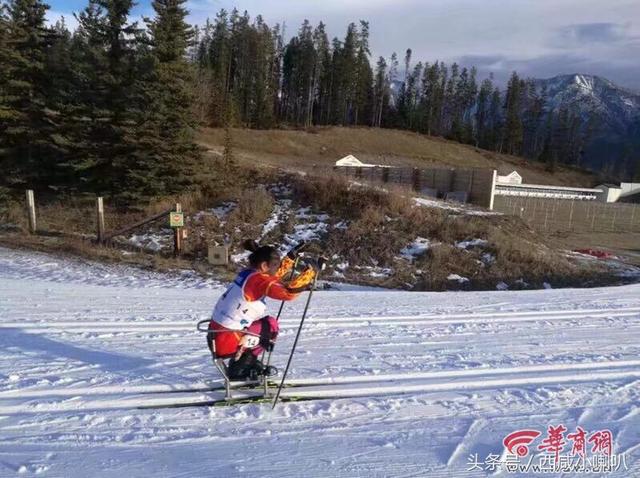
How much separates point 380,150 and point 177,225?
53000 millimetres

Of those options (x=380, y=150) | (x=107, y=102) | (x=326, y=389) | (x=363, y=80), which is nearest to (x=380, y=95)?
(x=363, y=80)

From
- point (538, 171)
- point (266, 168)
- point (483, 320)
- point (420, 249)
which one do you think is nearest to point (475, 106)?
point (538, 171)

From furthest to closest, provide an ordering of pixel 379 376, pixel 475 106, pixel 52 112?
pixel 475 106, pixel 52 112, pixel 379 376

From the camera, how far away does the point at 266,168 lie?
23.5 meters

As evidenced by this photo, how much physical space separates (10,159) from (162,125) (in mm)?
8787

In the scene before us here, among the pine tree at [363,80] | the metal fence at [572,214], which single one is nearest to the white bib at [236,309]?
the metal fence at [572,214]

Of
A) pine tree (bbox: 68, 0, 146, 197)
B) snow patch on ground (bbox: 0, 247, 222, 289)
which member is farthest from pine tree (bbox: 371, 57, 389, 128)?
snow patch on ground (bbox: 0, 247, 222, 289)

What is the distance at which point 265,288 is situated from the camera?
4402 mm

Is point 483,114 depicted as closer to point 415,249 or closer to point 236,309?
point 415,249

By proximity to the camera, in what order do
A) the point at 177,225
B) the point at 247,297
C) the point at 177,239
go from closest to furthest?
the point at 247,297 < the point at 177,225 < the point at 177,239

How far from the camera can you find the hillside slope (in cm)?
5497

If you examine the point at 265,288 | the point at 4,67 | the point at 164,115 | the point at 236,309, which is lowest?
the point at 236,309

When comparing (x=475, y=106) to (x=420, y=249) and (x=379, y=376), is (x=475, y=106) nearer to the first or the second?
(x=420, y=249)

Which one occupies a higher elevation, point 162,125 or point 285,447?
point 162,125
